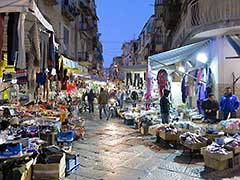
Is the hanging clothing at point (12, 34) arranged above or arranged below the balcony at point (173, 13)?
below

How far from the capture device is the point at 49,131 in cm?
846

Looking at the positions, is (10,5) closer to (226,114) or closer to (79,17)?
(226,114)

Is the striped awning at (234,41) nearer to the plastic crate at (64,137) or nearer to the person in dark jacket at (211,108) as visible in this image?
the person in dark jacket at (211,108)

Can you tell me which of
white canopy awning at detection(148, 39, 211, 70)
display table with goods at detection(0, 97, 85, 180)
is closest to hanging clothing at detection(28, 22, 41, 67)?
display table with goods at detection(0, 97, 85, 180)

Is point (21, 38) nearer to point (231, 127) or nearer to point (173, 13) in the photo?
point (231, 127)

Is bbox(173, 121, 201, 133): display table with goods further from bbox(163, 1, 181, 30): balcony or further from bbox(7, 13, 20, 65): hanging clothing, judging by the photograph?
bbox(163, 1, 181, 30): balcony

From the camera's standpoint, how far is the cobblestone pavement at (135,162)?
21.1 ft

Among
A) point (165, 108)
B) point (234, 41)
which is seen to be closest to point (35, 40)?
point (165, 108)

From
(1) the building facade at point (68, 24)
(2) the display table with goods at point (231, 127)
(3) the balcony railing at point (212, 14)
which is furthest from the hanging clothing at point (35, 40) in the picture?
(1) the building facade at point (68, 24)

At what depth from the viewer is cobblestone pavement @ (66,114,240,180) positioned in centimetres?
645

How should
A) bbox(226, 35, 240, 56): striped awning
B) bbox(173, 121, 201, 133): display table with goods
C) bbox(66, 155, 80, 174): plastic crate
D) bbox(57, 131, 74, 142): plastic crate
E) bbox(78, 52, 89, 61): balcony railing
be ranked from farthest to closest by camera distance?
1. bbox(78, 52, 89, 61): balcony railing
2. bbox(226, 35, 240, 56): striped awning
3. bbox(173, 121, 201, 133): display table with goods
4. bbox(57, 131, 74, 142): plastic crate
5. bbox(66, 155, 80, 174): plastic crate

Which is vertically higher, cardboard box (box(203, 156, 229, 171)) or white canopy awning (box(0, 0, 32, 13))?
white canopy awning (box(0, 0, 32, 13))

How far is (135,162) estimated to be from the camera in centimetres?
755

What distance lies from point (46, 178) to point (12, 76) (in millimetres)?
6619
